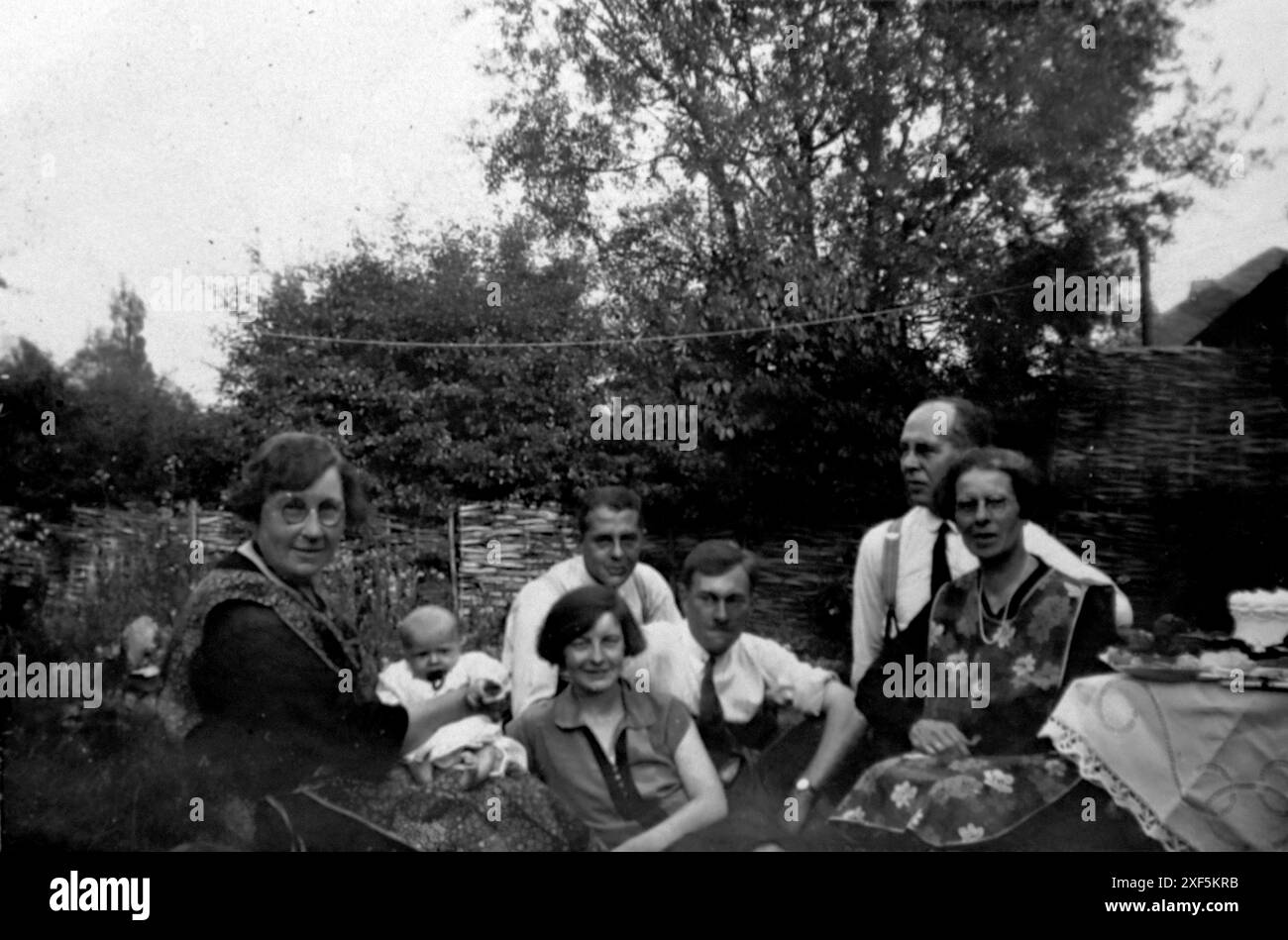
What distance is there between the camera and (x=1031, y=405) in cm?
437

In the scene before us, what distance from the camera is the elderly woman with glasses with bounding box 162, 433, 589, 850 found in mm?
4109

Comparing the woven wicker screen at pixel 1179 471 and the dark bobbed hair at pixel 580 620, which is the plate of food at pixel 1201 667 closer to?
the woven wicker screen at pixel 1179 471

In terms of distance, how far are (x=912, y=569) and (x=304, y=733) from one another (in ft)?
6.34

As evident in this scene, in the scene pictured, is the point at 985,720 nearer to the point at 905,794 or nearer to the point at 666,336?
the point at 905,794

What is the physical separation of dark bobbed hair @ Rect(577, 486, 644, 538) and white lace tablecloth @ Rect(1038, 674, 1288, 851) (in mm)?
1424

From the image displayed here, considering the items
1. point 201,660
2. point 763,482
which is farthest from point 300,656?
point 763,482

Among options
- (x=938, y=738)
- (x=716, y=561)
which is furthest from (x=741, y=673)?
(x=938, y=738)

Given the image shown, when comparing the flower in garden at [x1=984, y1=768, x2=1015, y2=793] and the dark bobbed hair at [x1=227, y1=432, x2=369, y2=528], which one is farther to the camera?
the dark bobbed hair at [x1=227, y1=432, x2=369, y2=528]

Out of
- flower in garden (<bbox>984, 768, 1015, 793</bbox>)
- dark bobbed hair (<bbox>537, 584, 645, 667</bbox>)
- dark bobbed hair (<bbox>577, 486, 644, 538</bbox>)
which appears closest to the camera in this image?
flower in garden (<bbox>984, 768, 1015, 793</bbox>)

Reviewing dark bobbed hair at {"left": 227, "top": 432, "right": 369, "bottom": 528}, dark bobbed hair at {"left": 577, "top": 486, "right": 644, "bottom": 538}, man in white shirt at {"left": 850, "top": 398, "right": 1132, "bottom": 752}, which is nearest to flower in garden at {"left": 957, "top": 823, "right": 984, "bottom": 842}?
man in white shirt at {"left": 850, "top": 398, "right": 1132, "bottom": 752}

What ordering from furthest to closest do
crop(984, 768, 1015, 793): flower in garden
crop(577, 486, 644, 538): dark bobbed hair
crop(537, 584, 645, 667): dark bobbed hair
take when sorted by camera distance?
crop(577, 486, 644, 538): dark bobbed hair, crop(537, 584, 645, 667): dark bobbed hair, crop(984, 768, 1015, 793): flower in garden

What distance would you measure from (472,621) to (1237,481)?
2.47m

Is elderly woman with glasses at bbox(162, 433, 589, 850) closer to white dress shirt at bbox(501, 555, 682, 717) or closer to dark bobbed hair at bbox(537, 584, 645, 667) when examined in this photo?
white dress shirt at bbox(501, 555, 682, 717)
